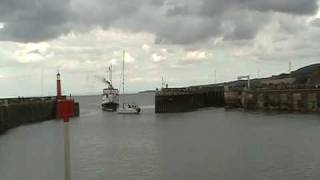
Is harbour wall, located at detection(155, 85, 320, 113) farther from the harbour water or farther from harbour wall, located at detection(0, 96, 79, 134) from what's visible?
the harbour water

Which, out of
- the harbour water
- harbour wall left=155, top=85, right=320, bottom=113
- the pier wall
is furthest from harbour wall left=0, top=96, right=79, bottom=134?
the pier wall

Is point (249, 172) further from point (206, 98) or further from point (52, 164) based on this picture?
point (206, 98)

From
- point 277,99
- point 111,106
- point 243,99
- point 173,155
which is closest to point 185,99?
point 243,99

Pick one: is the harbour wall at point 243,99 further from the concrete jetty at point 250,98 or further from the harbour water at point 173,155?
the harbour water at point 173,155

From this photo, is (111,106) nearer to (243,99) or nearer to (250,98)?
(243,99)

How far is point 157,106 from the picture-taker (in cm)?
10388

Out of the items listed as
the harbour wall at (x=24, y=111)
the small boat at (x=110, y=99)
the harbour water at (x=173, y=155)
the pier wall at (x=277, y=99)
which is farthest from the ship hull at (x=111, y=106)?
the harbour water at (x=173, y=155)

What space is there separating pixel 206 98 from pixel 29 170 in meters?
91.5

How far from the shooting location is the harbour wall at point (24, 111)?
66.9m

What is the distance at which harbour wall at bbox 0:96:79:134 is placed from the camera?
2635 inches

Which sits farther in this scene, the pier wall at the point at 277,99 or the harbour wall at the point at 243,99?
the harbour wall at the point at 243,99

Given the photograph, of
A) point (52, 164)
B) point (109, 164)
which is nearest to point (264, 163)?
point (109, 164)

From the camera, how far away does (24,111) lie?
267 feet

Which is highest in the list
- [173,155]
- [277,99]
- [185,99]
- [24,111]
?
[185,99]
